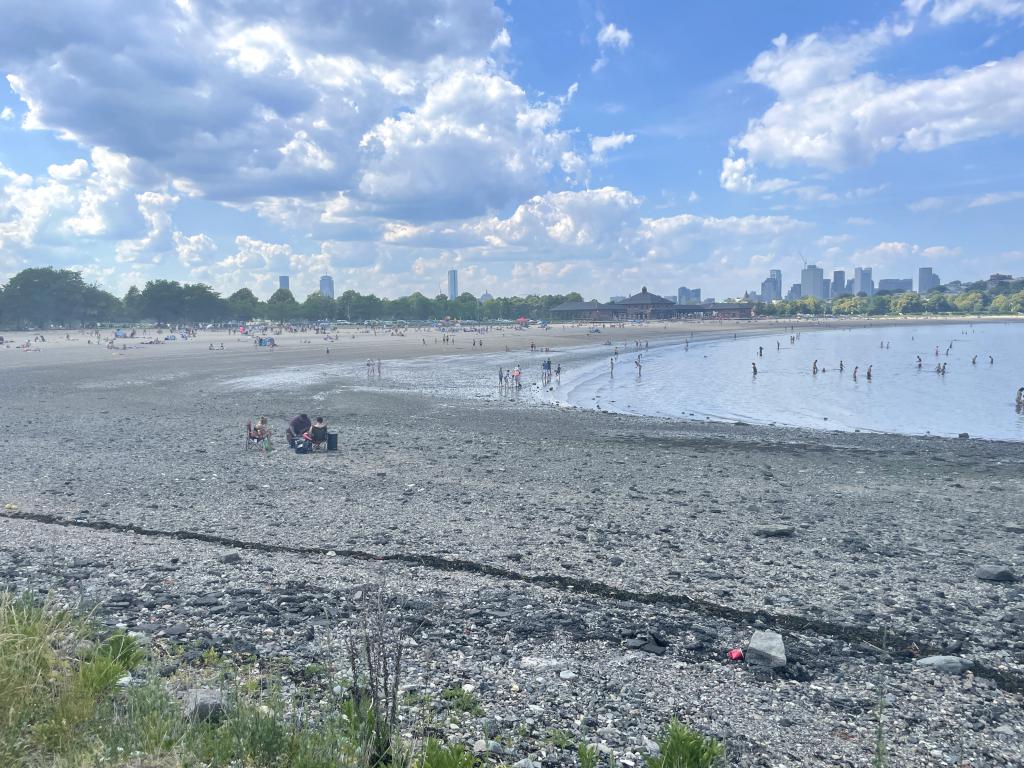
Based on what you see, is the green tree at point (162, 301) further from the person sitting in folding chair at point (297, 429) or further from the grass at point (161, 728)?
the grass at point (161, 728)

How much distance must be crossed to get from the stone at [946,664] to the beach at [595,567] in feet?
0.15

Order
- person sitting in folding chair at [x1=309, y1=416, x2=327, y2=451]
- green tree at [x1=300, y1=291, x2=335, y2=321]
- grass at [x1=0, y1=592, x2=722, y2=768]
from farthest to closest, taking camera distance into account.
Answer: green tree at [x1=300, y1=291, x2=335, y2=321] → person sitting in folding chair at [x1=309, y1=416, x2=327, y2=451] → grass at [x1=0, y1=592, x2=722, y2=768]

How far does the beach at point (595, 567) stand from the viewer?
598 cm

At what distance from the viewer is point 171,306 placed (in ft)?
467

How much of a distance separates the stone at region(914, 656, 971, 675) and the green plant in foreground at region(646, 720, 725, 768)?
309cm

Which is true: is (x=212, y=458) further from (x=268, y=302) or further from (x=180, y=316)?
(x=268, y=302)

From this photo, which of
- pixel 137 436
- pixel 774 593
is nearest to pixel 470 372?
pixel 137 436

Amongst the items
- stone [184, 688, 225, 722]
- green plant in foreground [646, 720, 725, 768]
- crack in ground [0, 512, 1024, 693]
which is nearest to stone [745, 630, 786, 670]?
crack in ground [0, 512, 1024, 693]

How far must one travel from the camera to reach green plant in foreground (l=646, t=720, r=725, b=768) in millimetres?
4879

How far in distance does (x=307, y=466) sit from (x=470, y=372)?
33.2m

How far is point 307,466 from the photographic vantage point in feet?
55.8

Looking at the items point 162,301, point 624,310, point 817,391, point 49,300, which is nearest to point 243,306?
point 162,301

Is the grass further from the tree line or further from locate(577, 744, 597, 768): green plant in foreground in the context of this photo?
the tree line

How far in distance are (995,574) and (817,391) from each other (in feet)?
112
